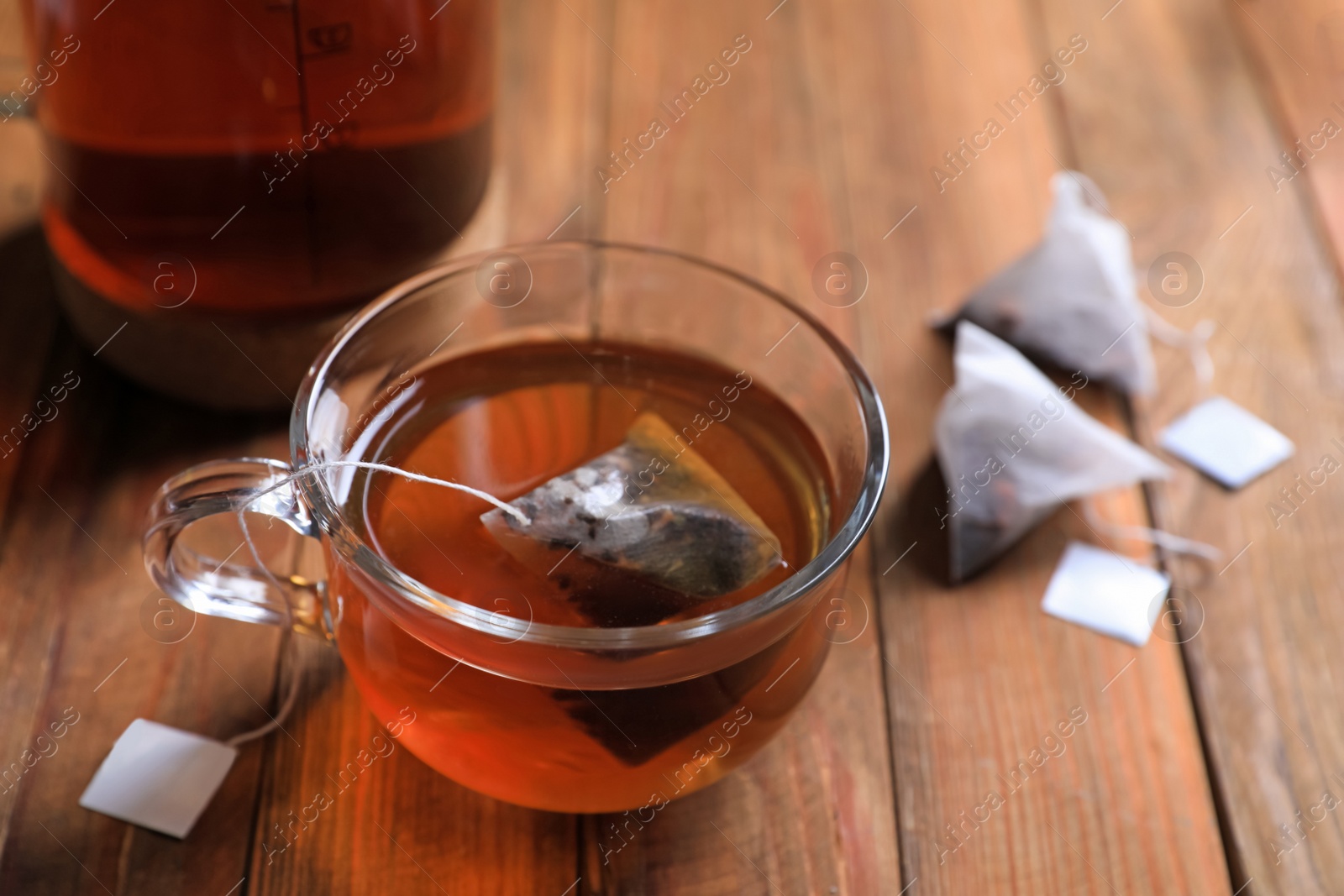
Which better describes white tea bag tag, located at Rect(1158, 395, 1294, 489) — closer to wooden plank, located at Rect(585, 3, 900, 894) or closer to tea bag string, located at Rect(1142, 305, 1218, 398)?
tea bag string, located at Rect(1142, 305, 1218, 398)

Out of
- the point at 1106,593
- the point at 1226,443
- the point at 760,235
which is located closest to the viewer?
the point at 1106,593

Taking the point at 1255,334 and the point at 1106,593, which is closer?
the point at 1106,593

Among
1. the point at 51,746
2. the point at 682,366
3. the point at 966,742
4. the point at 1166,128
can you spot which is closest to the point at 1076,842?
the point at 966,742

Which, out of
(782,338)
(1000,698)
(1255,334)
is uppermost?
(782,338)

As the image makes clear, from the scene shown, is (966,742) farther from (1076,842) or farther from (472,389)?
(472,389)

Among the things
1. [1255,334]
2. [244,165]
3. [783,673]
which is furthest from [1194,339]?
[244,165]

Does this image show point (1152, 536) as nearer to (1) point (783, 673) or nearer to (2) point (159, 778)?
(1) point (783, 673)
